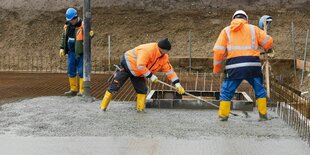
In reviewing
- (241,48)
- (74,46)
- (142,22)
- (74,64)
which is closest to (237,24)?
(241,48)

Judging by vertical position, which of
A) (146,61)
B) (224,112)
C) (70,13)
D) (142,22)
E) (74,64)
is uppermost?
(142,22)

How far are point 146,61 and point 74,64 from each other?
8.50 feet

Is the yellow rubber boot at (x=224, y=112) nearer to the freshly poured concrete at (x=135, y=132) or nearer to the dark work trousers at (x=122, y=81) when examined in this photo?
the freshly poured concrete at (x=135, y=132)

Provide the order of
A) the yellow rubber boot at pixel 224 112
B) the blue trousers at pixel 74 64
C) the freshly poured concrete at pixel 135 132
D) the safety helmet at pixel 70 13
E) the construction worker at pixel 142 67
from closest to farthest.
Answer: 1. the freshly poured concrete at pixel 135 132
2. the yellow rubber boot at pixel 224 112
3. the construction worker at pixel 142 67
4. the safety helmet at pixel 70 13
5. the blue trousers at pixel 74 64

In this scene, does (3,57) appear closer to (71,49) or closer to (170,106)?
(71,49)

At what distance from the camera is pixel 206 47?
17.0m

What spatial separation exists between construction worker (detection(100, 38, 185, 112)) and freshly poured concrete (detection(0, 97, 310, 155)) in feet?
0.88

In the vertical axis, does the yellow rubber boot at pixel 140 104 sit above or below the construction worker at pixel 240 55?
below

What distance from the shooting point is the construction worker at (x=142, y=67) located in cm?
713

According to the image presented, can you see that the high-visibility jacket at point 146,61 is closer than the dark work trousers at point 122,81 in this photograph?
Yes

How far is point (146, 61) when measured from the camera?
7.14m

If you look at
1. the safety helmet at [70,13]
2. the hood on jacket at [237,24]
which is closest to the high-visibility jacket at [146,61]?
the hood on jacket at [237,24]

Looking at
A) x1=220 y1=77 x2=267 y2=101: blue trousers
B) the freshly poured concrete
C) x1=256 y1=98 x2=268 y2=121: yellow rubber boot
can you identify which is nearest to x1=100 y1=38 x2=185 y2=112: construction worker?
the freshly poured concrete

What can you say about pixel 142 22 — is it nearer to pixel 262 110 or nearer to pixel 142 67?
pixel 142 67
